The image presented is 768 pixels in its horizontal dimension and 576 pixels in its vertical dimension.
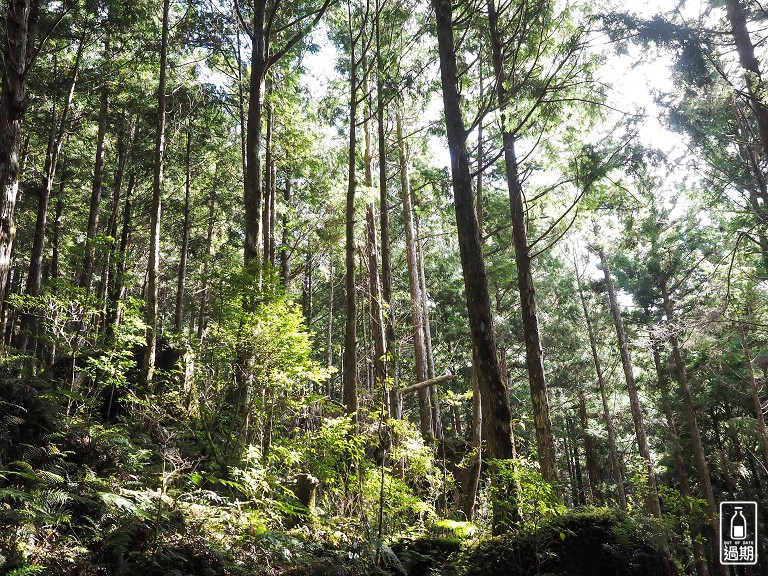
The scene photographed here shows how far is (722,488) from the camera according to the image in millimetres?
24750

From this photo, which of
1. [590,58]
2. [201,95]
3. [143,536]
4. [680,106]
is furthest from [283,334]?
[201,95]

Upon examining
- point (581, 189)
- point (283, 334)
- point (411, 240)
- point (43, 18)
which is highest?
point (43, 18)

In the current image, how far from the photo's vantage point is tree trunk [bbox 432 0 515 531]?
5.79 metres

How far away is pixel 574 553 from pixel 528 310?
4232 millimetres

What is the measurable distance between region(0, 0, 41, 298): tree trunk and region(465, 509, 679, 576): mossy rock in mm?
6550

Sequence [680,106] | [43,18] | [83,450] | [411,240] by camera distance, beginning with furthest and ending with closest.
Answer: [411,240], [43,18], [680,106], [83,450]

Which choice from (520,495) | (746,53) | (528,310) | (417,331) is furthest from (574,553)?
(746,53)

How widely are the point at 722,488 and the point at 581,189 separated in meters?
25.1

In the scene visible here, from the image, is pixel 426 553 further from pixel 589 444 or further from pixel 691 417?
pixel 589 444

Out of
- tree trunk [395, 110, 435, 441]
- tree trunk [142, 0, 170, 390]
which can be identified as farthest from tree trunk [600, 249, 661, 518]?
tree trunk [142, 0, 170, 390]

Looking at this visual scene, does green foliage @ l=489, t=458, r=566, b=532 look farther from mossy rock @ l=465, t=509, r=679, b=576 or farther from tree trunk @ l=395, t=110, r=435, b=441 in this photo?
tree trunk @ l=395, t=110, r=435, b=441

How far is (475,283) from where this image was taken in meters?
6.25

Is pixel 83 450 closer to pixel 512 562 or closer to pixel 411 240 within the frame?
pixel 512 562

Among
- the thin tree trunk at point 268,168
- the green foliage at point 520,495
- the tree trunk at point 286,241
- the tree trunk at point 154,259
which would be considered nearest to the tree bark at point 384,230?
the thin tree trunk at point 268,168
